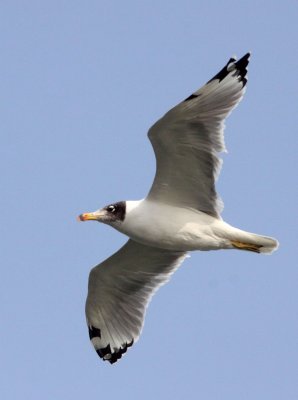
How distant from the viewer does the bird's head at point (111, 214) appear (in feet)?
40.3

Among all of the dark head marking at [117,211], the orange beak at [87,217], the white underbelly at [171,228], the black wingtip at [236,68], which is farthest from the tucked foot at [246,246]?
the black wingtip at [236,68]

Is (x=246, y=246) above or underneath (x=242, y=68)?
underneath

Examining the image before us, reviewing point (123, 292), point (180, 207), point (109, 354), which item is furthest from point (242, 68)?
point (109, 354)

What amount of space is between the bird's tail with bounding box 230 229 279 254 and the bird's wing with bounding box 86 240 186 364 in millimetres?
1498

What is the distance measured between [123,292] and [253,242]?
2286 mm

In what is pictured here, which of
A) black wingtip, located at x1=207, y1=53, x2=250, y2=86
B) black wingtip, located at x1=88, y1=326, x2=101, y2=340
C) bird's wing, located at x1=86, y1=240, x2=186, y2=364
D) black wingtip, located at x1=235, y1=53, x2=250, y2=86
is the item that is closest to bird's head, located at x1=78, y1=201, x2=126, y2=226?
bird's wing, located at x1=86, y1=240, x2=186, y2=364

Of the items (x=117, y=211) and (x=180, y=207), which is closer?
(x=117, y=211)

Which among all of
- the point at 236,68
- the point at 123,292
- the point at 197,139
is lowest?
the point at 123,292

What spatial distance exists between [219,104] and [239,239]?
63.5 inches

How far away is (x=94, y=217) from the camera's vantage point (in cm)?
1240

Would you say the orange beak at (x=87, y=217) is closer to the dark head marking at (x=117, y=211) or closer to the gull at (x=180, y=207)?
the gull at (x=180, y=207)

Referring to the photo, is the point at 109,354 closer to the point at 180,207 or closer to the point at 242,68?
the point at 180,207

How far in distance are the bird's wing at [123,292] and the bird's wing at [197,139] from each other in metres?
1.39

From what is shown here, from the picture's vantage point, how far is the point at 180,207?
1246cm
